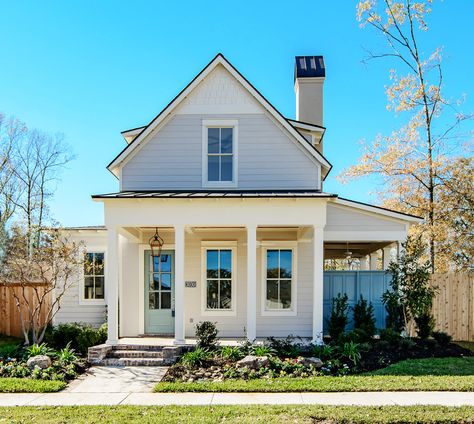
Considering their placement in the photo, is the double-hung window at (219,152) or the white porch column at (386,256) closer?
the double-hung window at (219,152)

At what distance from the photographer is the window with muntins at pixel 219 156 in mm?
11859

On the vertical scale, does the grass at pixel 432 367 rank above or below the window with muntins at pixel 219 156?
below

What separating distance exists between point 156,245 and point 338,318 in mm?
5495

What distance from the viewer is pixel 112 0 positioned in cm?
1185

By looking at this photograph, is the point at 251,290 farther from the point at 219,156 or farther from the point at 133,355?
the point at 219,156

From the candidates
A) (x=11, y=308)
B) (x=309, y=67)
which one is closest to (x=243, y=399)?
(x=11, y=308)

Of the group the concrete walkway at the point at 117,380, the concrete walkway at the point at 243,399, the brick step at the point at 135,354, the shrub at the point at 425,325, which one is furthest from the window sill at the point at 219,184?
the shrub at the point at 425,325

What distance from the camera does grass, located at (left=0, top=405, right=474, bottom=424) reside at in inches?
231

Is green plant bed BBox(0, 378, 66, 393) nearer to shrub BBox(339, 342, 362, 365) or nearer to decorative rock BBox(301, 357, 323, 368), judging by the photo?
decorative rock BBox(301, 357, 323, 368)

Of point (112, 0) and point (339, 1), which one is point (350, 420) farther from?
point (339, 1)

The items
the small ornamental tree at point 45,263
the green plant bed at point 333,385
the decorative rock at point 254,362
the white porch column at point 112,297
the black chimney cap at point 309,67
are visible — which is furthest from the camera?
the black chimney cap at point 309,67

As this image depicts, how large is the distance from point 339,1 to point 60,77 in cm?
1150

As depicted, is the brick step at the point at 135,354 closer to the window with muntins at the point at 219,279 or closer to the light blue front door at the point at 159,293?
the light blue front door at the point at 159,293

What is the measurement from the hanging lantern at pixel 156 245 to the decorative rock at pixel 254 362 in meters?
4.43
